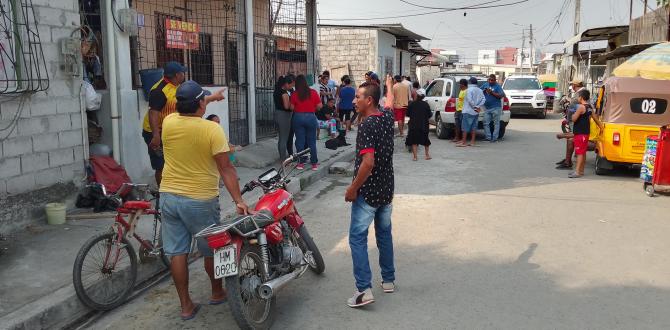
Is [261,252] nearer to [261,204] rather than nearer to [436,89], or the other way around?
[261,204]

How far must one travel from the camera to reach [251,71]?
1140 centimetres

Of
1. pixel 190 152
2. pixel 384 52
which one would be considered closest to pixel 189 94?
pixel 190 152

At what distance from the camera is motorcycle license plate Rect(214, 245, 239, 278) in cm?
352

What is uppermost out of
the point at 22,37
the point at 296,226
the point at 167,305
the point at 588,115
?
the point at 22,37

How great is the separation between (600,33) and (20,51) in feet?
71.5

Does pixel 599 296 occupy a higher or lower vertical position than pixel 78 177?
lower

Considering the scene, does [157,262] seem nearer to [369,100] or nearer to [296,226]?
[296,226]

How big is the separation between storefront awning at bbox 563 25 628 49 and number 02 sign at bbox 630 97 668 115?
1309cm

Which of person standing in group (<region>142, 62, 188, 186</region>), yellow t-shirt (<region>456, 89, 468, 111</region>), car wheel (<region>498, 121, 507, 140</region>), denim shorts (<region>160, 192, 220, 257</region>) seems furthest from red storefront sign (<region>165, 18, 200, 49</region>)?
car wheel (<region>498, 121, 507, 140</region>)

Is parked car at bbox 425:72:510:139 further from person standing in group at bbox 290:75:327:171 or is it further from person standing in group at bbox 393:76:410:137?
person standing in group at bbox 290:75:327:171

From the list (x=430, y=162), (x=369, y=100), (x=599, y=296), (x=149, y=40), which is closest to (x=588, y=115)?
(x=430, y=162)

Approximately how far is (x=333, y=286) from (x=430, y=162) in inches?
276

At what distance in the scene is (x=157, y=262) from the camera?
5109 millimetres

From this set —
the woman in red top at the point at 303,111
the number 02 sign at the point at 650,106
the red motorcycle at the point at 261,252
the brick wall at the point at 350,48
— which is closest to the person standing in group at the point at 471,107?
the number 02 sign at the point at 650,106
